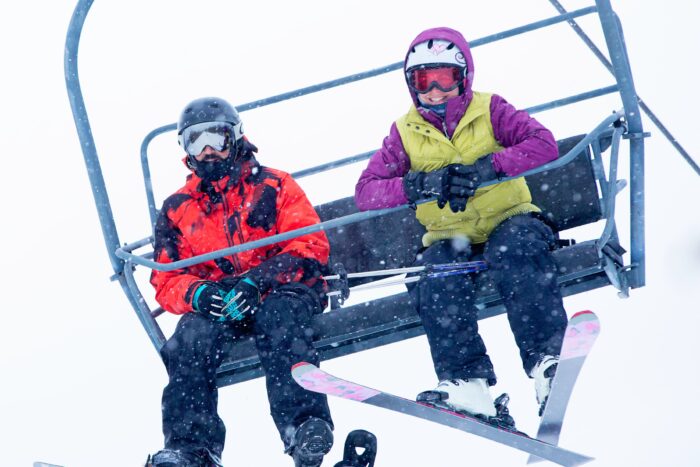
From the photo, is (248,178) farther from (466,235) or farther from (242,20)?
(242,20)

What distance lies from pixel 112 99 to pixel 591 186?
19.0 metres

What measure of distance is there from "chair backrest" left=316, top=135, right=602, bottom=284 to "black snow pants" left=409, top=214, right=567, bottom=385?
0.93m

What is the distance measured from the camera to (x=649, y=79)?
57.2 feet

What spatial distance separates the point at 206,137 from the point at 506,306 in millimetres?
1620

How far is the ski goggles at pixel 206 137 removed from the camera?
4.90 metres

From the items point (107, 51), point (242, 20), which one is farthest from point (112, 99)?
point (242, 20)

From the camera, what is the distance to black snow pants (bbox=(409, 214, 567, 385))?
13.6 ft

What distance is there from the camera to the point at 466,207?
4.59 metres

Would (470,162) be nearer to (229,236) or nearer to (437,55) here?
(437,55)

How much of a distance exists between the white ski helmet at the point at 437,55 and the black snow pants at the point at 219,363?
3.63 feet

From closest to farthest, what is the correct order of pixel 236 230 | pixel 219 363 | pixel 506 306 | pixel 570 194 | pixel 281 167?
1. pixel 506 306
2. pixel 219 363
3. pixel 236 230
4. pixel 570 194
5. pixel 281 167

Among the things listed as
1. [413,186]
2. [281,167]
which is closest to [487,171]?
[413,186]

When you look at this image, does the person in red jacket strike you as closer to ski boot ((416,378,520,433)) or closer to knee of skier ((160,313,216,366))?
knee of skier ((160,313,216,366))

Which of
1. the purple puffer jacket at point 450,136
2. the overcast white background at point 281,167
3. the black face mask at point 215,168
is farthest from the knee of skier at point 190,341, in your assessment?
the overcast white background at point 281,167
